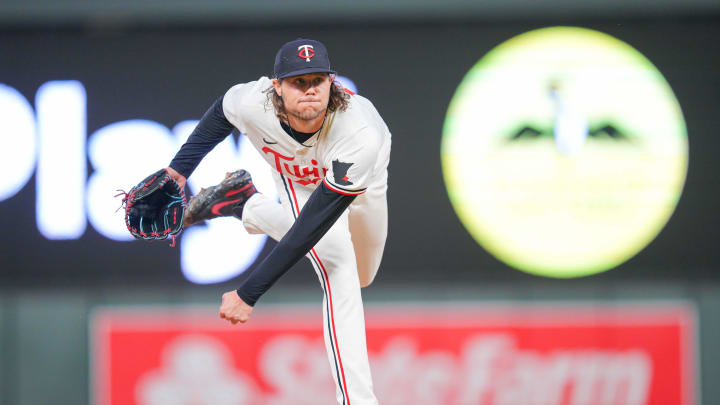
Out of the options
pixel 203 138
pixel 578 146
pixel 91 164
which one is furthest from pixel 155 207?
pixel 578 146

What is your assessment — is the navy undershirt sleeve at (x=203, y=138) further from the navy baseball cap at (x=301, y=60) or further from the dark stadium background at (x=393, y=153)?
the dark stadium background at (x=393, y=153)

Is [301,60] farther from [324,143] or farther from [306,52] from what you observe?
[324,143]

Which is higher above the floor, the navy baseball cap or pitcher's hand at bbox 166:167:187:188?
the navy baseball cap

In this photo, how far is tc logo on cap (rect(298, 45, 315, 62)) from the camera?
2.95m

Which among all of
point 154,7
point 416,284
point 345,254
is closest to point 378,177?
point 345,254

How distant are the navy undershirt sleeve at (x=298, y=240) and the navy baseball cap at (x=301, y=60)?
33 centimetres

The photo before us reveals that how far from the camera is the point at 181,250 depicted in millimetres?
5746

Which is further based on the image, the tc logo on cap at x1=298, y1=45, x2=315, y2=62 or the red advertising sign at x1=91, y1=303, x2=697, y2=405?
the red advertising sign at x1=91, y1=303, x2=697, y2=405

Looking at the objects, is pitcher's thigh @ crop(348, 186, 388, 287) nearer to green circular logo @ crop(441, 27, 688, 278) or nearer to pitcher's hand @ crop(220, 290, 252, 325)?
pitcher's hand @ crop(220, 290, 252, 325)

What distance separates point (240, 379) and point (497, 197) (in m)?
1.71

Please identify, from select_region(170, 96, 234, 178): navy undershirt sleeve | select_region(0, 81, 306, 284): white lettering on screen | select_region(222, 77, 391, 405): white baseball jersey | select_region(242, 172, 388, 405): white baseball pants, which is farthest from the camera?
select_region(0, 81, 306, 284): white lettering on screen

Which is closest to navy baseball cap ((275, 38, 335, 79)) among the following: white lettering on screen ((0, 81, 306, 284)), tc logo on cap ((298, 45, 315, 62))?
tc logo on cap ((298, 45, 315, 62))

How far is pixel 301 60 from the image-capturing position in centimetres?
295

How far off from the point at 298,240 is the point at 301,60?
50cm
